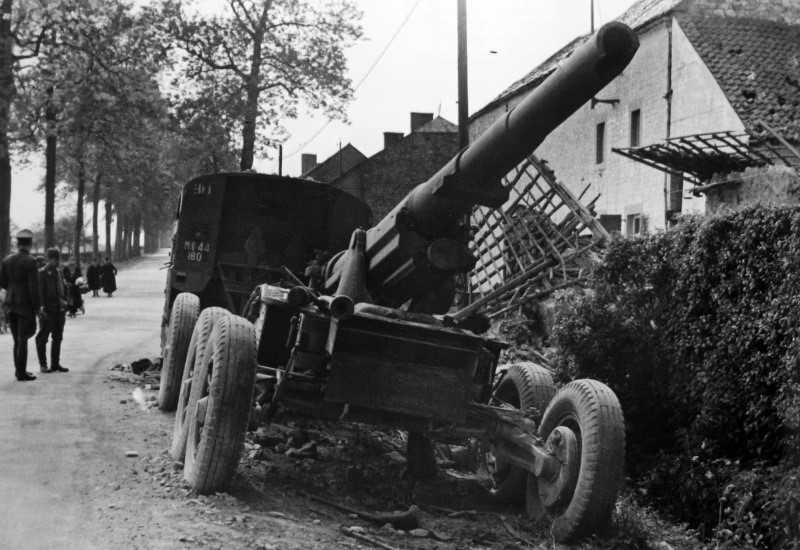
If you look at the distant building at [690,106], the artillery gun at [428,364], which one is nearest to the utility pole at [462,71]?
the distant building at [690,106]

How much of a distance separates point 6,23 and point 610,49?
76.5ft

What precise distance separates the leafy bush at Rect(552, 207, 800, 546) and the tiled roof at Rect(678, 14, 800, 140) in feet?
34.1

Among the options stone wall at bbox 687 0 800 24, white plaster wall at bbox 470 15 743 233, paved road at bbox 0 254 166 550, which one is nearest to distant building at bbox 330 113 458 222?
white plaster wall at bbox 470 15 743 233

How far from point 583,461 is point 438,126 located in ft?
144

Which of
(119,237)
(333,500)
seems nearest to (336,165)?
(119,237)

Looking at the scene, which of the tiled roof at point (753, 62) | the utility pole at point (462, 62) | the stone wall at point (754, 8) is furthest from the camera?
the stone wall at point (754, 8)

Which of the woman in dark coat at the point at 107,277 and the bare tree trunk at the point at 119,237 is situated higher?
the bare tree trunk at the point at 119,237

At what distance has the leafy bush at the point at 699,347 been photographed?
6.67m

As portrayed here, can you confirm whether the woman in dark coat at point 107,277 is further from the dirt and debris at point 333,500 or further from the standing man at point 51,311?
the dirt and debris at point 333,500

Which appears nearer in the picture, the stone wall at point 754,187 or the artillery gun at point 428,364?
the artillery gun at point 428,364

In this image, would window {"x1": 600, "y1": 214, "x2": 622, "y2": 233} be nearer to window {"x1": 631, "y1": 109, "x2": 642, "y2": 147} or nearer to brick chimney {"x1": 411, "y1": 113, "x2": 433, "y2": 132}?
window {"x1": 631, "y1": 109, "x2": 642, "y2": 147}

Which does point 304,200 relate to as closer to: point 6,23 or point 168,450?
point 168,450

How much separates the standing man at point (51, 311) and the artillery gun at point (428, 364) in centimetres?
541

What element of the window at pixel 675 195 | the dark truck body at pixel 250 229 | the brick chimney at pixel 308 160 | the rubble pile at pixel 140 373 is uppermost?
the brick chimney at pixel 308 160
